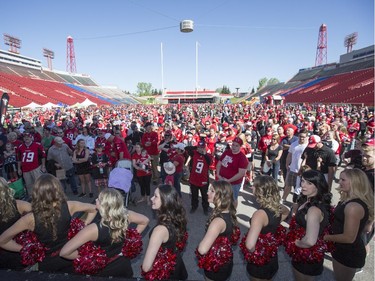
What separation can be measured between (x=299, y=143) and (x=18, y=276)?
5393 millimetres

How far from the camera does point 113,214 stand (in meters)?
2.29

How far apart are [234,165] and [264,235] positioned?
2521mm

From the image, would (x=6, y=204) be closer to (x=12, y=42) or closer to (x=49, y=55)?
(x=12, y=42)

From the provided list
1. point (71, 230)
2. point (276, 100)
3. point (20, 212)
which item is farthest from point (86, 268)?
point (276, 100)

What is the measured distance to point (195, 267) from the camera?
378cm

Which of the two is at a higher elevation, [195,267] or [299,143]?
[299,143]

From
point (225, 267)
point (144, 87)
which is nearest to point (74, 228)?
point (225, 267)

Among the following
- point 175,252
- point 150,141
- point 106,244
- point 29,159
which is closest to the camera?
point 106,244

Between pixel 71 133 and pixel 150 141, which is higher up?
pixel 71 133

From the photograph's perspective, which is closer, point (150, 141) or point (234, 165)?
point (234, 165)

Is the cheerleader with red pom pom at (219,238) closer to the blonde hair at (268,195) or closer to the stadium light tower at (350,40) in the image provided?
the blonde hair at (268,195)

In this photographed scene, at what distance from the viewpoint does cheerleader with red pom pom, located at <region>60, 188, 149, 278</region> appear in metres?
2.15

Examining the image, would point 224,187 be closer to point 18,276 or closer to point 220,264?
point 220,264

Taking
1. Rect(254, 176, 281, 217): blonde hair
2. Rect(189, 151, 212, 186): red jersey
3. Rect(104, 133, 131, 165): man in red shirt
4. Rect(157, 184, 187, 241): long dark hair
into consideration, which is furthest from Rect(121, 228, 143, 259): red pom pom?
Rect(104, 133, 131, 165): man in red shirt
